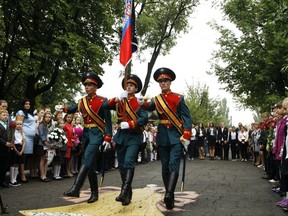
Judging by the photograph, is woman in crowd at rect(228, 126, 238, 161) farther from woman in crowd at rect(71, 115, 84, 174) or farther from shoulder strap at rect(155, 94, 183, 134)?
shoulder strap at rect(155, 94, 183, 134)

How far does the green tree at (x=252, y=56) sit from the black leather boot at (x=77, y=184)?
17.4m

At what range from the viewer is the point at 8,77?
71.2 ft

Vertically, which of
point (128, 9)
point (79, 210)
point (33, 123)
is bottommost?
point (79, 210)

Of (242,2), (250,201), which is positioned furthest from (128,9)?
(242,2)

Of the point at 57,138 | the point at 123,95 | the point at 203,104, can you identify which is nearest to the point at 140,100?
the point at 123,95

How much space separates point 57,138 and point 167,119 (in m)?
4.69

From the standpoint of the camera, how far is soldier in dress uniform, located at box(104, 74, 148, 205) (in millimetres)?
6156

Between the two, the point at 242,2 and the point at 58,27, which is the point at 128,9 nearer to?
the point at 58,27

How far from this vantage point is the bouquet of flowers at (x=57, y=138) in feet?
33.7

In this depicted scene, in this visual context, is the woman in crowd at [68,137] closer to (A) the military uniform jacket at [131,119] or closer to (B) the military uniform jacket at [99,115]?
(B) the military uniform jacket at [99,115]

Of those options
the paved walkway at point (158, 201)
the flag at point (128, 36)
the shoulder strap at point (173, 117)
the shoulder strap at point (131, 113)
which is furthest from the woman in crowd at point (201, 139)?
the shoulder strap at point (131, 113)

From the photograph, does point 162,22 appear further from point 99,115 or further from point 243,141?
point 99,115

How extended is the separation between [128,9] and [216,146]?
54.7ft

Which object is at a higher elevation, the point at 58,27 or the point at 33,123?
the point at 58,27
